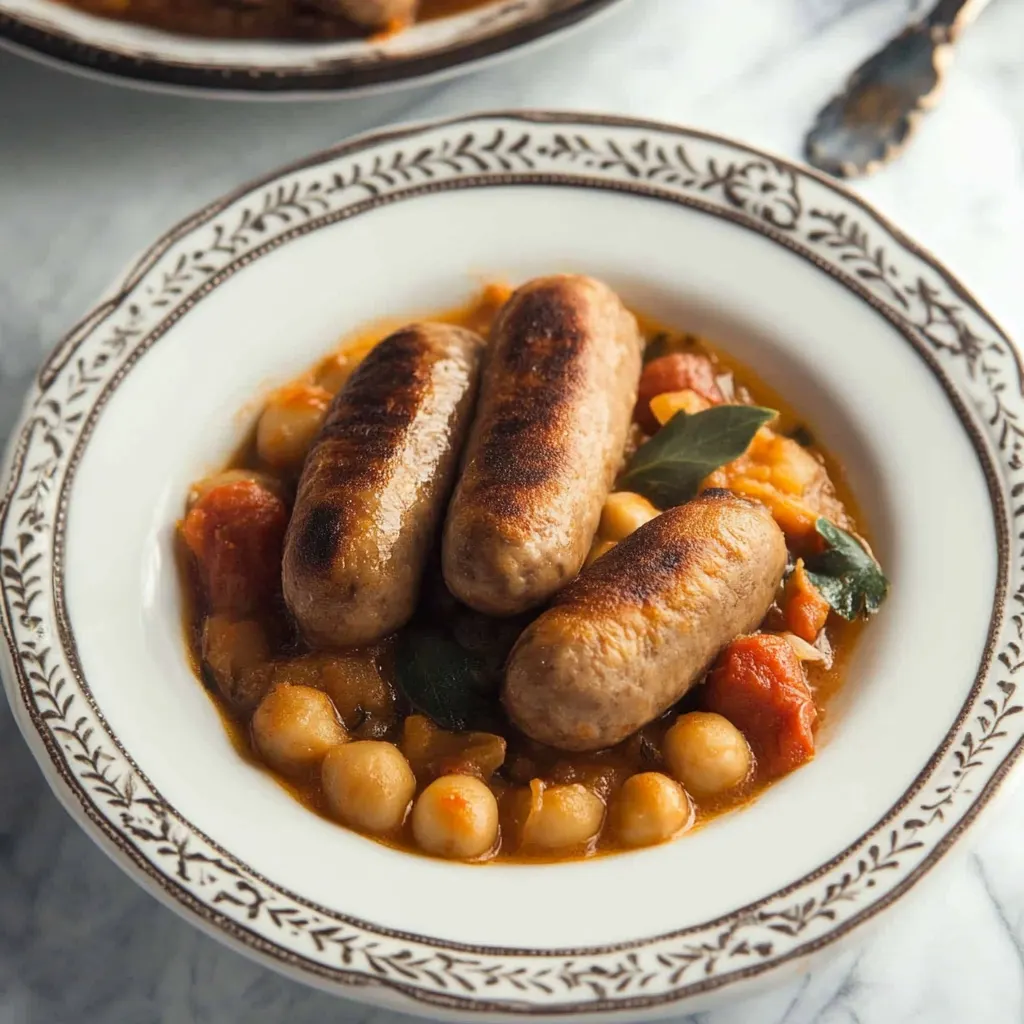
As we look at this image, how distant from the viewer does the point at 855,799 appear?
128 inches

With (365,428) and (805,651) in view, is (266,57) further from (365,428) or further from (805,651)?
(805,651)

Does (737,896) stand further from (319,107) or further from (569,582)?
(319,107)

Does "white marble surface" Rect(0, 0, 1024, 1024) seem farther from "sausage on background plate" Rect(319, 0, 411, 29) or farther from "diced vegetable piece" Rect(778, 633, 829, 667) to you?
"diced vegetable piece" Rect(778, 633, 829, 667)

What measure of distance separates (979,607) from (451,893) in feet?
4.97

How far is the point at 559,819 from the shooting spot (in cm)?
332

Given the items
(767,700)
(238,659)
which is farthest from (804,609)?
(238,659)

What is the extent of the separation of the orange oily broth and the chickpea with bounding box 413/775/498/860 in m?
0.06

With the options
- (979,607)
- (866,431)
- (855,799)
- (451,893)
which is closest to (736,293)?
(866,431)

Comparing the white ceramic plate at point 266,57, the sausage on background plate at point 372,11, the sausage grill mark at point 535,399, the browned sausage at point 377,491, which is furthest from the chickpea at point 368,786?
the sausage on background plate at point 372,11

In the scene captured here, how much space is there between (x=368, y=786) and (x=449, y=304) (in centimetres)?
170

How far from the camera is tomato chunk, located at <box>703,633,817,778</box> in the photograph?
11.3 feet

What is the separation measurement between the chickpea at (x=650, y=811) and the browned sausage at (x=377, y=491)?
73 centimetres

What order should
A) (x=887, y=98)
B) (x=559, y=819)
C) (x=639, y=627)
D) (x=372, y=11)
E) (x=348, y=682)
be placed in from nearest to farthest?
(x=639, y=627), (x=559, y=819), (x=348, y=682), (x=372, y=11), (x=887, y=98)

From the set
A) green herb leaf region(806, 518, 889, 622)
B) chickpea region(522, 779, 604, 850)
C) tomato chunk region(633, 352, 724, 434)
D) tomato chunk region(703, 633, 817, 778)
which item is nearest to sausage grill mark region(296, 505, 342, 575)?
chickpea region(522, 779, 604, 850)
